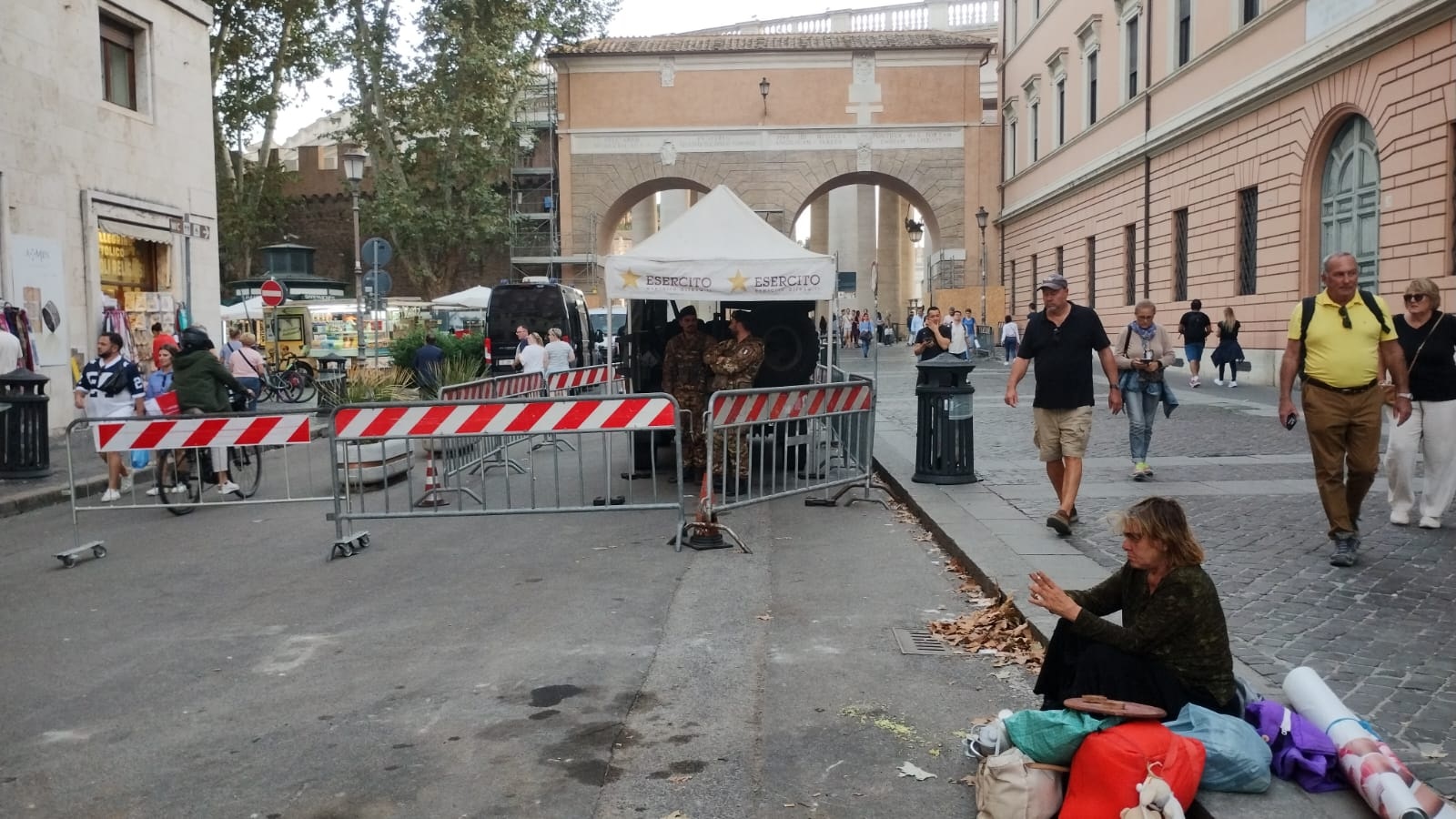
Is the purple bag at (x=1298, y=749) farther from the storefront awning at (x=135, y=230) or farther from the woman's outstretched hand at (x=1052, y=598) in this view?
the storefront awning at (x=135, y=230)

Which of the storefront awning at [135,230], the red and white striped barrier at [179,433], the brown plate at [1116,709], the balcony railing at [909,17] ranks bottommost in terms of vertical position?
the brown plate at [1116,709]

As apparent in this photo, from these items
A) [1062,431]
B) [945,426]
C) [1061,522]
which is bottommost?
[1061,522]

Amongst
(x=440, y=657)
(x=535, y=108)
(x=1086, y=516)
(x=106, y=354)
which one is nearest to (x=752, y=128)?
(x=535, y=108)

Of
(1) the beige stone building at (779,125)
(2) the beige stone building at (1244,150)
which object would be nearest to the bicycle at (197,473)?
(2) the beige stone building at (1244,150)

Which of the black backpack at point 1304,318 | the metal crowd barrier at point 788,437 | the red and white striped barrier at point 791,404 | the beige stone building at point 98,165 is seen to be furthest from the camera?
the beige stone building at point 98,165

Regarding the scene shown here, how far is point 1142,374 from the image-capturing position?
34.8ft

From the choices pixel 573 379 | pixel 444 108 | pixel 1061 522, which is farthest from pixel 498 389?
pixel 444 108

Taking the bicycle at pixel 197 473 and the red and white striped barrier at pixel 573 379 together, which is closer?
the bicycle at pixel 197 473

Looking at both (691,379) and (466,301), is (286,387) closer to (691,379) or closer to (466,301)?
(466,301)

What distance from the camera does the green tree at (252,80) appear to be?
120 ft

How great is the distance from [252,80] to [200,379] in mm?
32226

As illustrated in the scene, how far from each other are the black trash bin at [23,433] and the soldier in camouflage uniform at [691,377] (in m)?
7.12

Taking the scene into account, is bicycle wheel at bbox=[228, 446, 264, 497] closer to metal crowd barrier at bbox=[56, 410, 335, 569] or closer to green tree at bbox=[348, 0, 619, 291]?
metal crowd barrier at bbox=[56, 410, 335, 569]

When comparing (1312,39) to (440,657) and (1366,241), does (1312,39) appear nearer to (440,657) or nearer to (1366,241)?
(1366,241)
